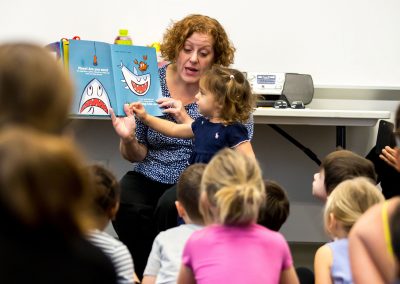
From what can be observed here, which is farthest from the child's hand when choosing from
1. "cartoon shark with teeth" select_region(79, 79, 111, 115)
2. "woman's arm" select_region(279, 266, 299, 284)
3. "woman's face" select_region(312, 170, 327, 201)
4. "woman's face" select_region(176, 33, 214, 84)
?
"woman's arm" select_region(279, 266, 299, 284)

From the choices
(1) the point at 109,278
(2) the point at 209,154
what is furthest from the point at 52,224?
(2) the point at 209,154

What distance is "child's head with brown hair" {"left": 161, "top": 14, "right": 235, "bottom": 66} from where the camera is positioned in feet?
8.99

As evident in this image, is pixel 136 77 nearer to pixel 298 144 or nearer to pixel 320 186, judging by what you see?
pixel 320 186

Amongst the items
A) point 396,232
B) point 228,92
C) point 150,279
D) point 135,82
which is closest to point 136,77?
point 135,82

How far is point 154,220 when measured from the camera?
2492 millimetres

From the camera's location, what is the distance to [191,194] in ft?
6.41

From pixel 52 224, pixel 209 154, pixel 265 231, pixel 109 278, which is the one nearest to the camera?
pixel 52 224

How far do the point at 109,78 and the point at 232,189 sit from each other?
1195 mm

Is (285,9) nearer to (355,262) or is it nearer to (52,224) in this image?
(355,262)

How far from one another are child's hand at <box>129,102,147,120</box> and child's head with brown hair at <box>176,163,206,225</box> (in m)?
0.63

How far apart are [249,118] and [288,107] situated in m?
0.79

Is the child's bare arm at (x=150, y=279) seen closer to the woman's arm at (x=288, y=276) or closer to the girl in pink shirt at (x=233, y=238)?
the girl in pink shirt at (x=233, y=238)

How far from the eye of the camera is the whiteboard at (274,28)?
357 centimetres

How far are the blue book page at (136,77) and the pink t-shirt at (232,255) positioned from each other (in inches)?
43.8
